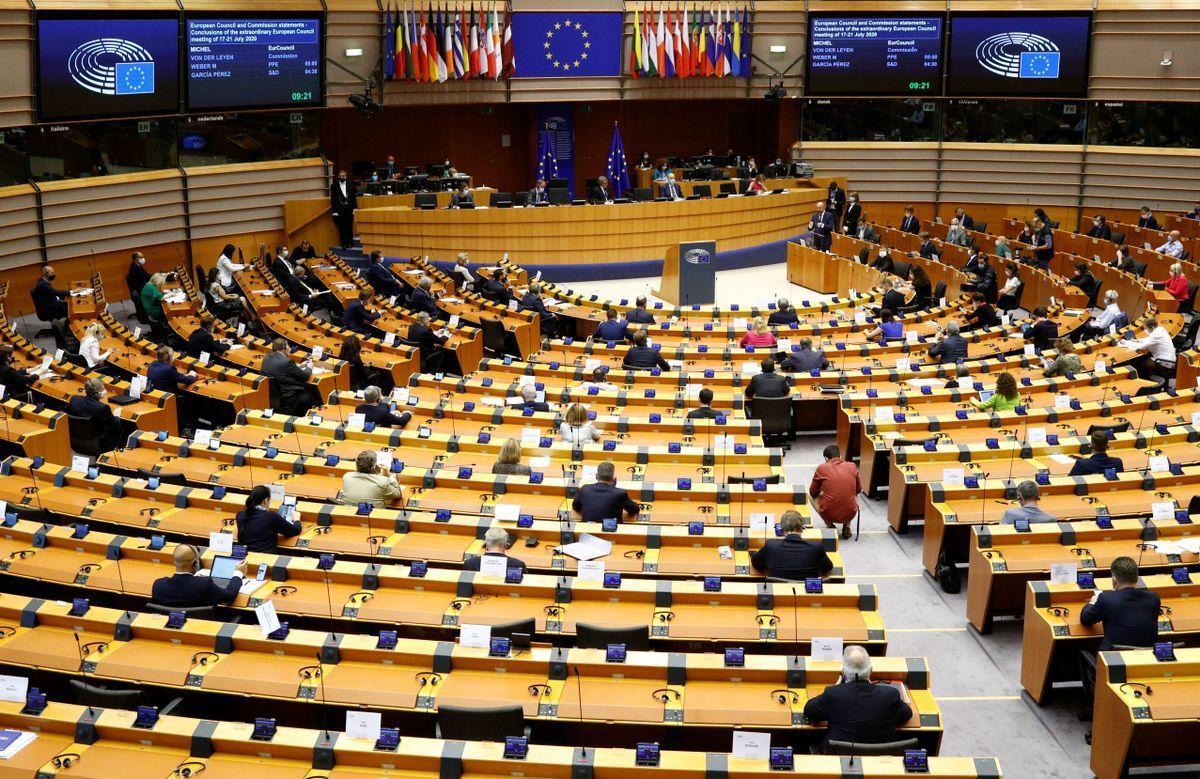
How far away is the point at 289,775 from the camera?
7.35 meters

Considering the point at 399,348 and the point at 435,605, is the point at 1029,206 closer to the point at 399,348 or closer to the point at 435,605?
the point at 399,348

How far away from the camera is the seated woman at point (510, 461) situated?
12219 mm

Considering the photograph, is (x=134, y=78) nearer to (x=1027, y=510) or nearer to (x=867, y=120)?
(x=867, y=120)

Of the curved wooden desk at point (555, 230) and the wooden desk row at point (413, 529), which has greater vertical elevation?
the curved wooden desk at point (555, 230)

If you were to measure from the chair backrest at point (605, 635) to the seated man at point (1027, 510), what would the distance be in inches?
162

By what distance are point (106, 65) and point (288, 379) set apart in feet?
35.8

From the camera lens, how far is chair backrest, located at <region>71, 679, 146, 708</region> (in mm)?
8062

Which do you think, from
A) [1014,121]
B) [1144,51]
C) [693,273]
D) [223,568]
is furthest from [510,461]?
[1144,51]

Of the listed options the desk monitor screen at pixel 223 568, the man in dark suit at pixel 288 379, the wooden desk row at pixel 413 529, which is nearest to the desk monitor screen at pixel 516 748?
the wooden desk row at pixel 413 529

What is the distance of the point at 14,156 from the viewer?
→ 23.0 meters

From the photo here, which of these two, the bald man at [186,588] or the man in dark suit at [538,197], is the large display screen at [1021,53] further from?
the bald man at [186,588]

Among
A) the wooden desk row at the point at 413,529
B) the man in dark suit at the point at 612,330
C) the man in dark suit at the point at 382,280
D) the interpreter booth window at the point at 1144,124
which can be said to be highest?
the interpreter booth window at the point at 1144,124

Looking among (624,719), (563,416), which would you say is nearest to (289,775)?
(624,719)

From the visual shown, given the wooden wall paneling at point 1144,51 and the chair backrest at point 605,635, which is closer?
the chair backrest at point 605,635
